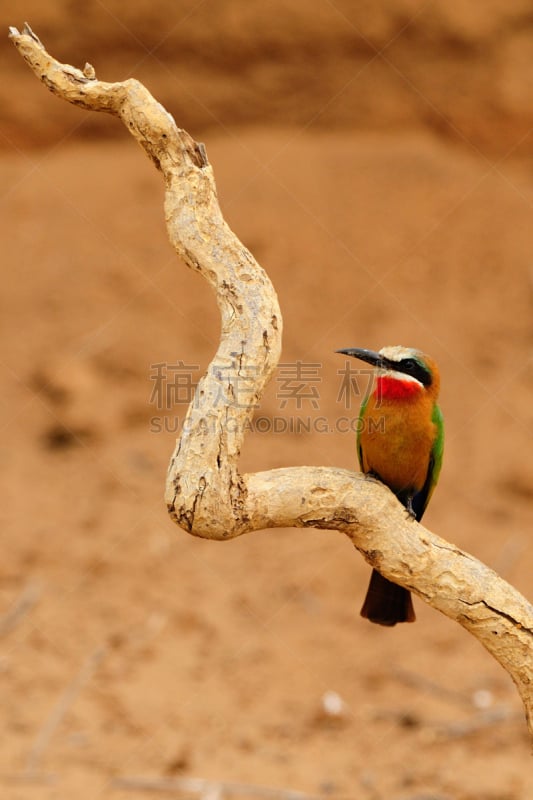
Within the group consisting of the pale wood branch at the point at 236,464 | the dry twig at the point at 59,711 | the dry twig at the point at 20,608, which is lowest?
the dry twig at the point at 59,711

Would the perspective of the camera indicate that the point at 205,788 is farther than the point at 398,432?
Yes

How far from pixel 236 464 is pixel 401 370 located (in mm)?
830

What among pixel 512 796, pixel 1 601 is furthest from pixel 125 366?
pixel 512 796

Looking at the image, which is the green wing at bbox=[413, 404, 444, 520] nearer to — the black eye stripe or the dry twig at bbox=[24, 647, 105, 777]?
the black eye stripe

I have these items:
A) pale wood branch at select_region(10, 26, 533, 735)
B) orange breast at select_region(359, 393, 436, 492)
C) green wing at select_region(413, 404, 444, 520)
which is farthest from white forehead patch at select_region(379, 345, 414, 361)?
pale wood branch at select_region(10, 26, 533, 735)

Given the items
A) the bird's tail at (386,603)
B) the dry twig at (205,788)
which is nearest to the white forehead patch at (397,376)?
the bird's tail at (386,603)

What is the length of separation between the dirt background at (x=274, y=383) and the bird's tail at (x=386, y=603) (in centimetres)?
162

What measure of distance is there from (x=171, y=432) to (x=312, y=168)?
2238 millimetres

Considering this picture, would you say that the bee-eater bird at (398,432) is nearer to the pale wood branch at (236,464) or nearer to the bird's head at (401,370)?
the bird's head at (401,370)

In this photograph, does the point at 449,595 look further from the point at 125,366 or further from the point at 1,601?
the point at 125,366

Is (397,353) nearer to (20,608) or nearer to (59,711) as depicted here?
(59,711)

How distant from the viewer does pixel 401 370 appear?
2789 mm

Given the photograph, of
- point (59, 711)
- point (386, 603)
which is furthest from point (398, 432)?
point (59, 711)

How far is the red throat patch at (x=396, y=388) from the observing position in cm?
281
